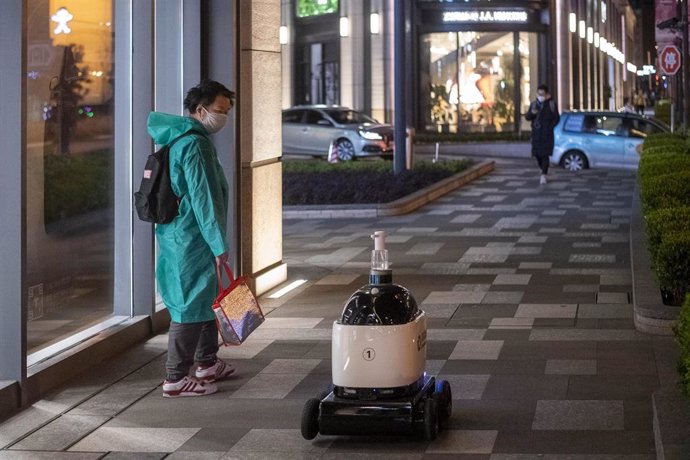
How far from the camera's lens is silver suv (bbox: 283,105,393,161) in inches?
1292

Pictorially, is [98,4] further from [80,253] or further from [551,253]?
[551,253]

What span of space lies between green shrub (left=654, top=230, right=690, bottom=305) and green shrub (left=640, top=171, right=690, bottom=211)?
7.26 ft

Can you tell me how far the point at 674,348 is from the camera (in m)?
8.66

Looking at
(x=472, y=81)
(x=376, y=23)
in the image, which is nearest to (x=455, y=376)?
(x=376, y=23)

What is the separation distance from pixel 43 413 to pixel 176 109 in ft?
12.3

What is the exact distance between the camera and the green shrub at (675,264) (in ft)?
28.7

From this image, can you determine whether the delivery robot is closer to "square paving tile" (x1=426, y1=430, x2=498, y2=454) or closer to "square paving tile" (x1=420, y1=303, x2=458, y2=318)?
"square paving tile" (x1=426, y1=430, x2=498, y2=454)

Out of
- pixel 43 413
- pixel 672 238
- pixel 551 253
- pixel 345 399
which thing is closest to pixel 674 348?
pixel 672 238

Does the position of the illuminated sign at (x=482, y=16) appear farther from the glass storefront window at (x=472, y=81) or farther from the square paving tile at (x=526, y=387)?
the square paving tile at (x=526, y=387)

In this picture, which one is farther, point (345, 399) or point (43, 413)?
point (43, 413)

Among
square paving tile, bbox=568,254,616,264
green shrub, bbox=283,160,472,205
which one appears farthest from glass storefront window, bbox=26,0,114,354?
green shrub, bbox=283,160,472,205

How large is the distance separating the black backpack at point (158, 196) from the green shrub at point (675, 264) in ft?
10.6

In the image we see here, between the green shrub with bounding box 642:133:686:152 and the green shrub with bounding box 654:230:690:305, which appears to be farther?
the green shrub with bounding box 642:133:686:152

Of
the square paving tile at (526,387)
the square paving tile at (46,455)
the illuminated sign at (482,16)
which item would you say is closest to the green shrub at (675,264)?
the square paving tile at (526,387)
